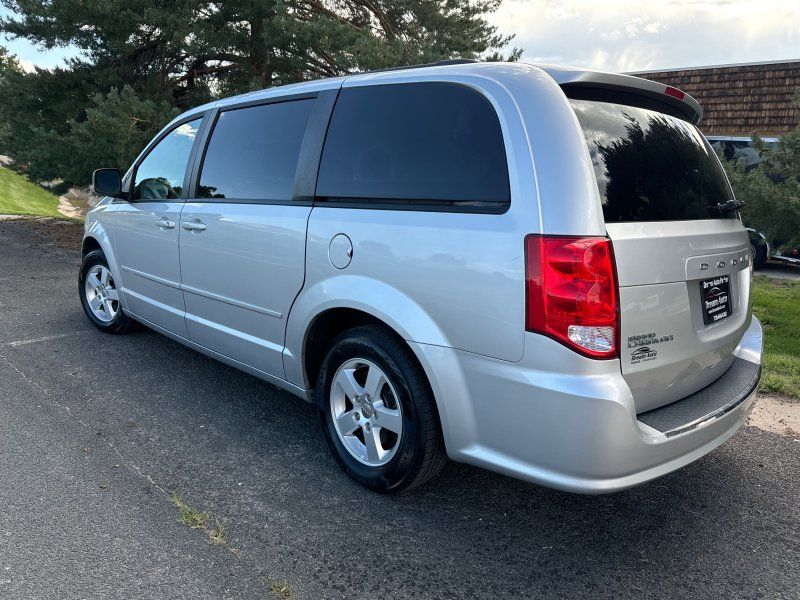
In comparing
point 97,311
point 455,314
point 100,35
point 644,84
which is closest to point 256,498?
point 455,314

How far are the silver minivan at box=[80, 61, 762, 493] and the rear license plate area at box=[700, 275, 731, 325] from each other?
13 millimetres

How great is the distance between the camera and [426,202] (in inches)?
107

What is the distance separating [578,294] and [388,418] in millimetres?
1088

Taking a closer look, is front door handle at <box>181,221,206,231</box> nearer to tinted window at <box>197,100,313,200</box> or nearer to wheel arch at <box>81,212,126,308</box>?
tinted window at <box>197,100,313,200</box>

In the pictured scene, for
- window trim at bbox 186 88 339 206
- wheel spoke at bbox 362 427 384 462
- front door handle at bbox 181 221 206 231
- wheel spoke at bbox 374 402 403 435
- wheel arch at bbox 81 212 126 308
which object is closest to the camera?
wheel spoke at bbox 374 402 403 435

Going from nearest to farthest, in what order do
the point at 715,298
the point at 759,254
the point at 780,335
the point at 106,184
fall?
the point at 715,298 → the point at 106,184 → the point at 780,335 → the point at 759,254

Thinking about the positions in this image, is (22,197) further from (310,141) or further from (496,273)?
(496,273)

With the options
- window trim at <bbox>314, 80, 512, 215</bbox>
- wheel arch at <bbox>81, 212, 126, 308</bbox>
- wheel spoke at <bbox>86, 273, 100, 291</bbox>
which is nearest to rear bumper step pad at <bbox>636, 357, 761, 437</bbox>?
window trim at <bbox>314, 80, 512, 215</bbox>

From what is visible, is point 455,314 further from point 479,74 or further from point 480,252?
point 479,74

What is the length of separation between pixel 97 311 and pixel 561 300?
4564 millimetres

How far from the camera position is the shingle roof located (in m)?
14.4

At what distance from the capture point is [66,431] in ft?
11.7

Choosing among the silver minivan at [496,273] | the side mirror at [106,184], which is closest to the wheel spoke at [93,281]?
the side mirror at [106,184]

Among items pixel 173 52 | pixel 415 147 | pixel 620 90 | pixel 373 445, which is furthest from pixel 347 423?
pixel 173 52
